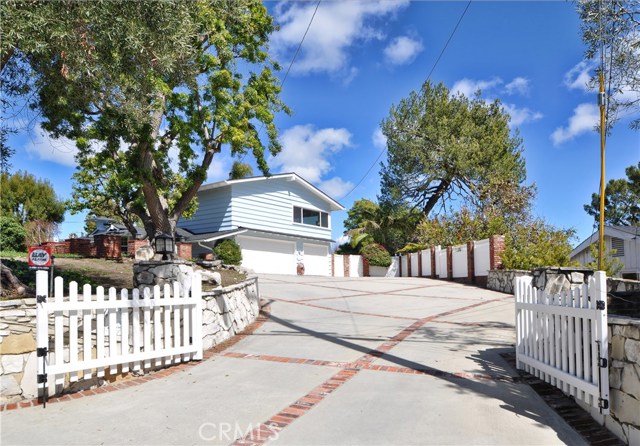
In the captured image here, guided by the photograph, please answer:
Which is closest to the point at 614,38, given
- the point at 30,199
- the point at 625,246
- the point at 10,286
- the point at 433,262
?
the point at 10,286

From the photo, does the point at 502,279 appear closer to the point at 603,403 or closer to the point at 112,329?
the point at 603,403

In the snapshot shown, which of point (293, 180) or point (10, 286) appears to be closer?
point (10, 286)

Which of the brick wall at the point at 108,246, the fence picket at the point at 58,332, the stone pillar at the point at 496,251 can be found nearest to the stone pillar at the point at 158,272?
the fence picket at the point at 58,332

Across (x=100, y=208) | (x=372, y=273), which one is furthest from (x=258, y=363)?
(x=372, y=273)

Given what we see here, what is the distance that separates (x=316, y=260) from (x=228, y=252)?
884 cm

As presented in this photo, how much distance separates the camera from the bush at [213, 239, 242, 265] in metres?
21.0

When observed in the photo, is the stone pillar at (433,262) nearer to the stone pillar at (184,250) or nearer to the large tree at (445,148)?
the large tree at (445,148)

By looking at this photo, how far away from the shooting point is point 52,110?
360 inches

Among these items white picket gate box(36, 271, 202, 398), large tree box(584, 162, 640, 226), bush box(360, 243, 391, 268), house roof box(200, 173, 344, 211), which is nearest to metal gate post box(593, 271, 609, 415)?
white picket gate box(36, 271, 202, 398)

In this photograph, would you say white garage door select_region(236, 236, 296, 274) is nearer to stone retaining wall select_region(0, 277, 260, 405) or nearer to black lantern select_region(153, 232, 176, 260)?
black lantern select_region(153, 232, 176, 260)

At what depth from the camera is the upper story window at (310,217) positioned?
28.2m

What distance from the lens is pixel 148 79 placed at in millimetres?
7605

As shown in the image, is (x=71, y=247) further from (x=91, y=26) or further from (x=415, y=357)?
(x=415, y=357)

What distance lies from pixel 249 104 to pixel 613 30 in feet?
30.5
